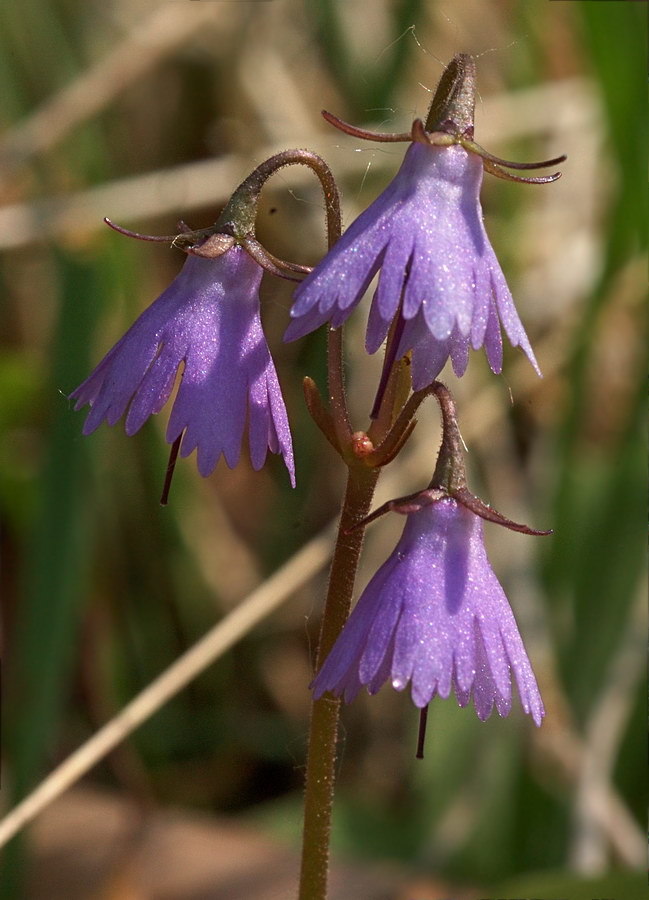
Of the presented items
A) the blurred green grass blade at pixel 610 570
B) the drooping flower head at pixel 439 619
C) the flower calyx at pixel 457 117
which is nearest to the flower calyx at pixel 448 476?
the drooping flower head at pixel 439 619

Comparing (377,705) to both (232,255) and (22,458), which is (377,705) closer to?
(22,458)

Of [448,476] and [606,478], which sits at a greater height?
[606,478]

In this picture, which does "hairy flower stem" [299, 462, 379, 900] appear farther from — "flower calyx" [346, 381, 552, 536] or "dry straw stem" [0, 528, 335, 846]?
"dry straw stem" [0, 528, 335, 846]

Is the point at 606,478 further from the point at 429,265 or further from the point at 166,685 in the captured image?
the point at 429,265

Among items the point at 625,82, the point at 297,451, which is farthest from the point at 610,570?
the point at 625,82

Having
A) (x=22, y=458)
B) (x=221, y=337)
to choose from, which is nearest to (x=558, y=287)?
(x=22, y=458)

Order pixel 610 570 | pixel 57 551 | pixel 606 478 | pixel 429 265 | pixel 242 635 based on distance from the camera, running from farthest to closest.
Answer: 1. pixel 606 478
2. pixel 610 570
3. pixel 242 635
4. pixel 57 551
5. pixel 429 265
